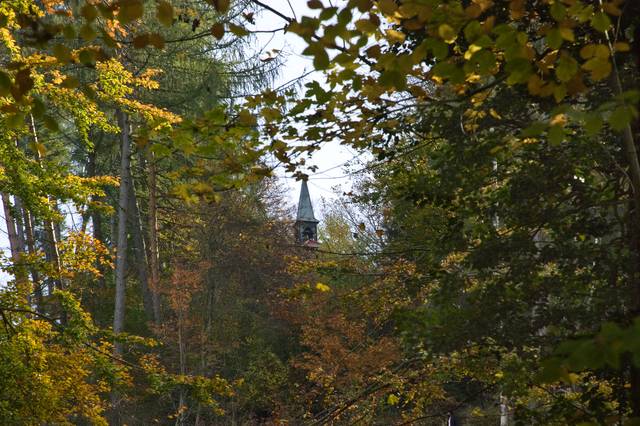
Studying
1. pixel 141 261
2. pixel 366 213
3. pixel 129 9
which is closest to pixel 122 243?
pixel 141 261

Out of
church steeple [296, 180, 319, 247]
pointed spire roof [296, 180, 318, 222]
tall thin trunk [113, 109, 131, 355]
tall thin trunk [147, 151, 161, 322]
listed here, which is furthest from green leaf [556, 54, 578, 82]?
pointed spire roof [296, 180, 318, 222]

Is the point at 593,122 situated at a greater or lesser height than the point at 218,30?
lesser

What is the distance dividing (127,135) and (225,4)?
1638cm

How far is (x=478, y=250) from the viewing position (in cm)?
527

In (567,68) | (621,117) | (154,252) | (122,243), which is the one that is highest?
(154,252)

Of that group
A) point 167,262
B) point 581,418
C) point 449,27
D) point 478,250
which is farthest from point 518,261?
point 167,262

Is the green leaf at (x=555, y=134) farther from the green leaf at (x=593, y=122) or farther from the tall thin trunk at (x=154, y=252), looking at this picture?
the tall thin trunk at (x=154, y=252)

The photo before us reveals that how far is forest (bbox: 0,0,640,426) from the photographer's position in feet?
10.3

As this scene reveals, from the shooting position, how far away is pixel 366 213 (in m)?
24.1

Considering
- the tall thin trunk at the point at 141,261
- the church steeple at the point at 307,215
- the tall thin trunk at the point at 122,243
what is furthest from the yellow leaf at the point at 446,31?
the church steeple at the point at 307,215

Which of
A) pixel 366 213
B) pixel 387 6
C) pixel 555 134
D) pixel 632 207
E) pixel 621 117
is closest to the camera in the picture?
pixel 621 117

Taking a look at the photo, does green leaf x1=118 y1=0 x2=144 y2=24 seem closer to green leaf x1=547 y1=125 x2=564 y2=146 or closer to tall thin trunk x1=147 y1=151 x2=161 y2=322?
green leaf x1=547 y1=125 x2=564 y2=146

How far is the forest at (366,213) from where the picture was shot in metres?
3.13

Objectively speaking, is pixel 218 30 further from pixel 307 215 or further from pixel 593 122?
pixel 307 215
